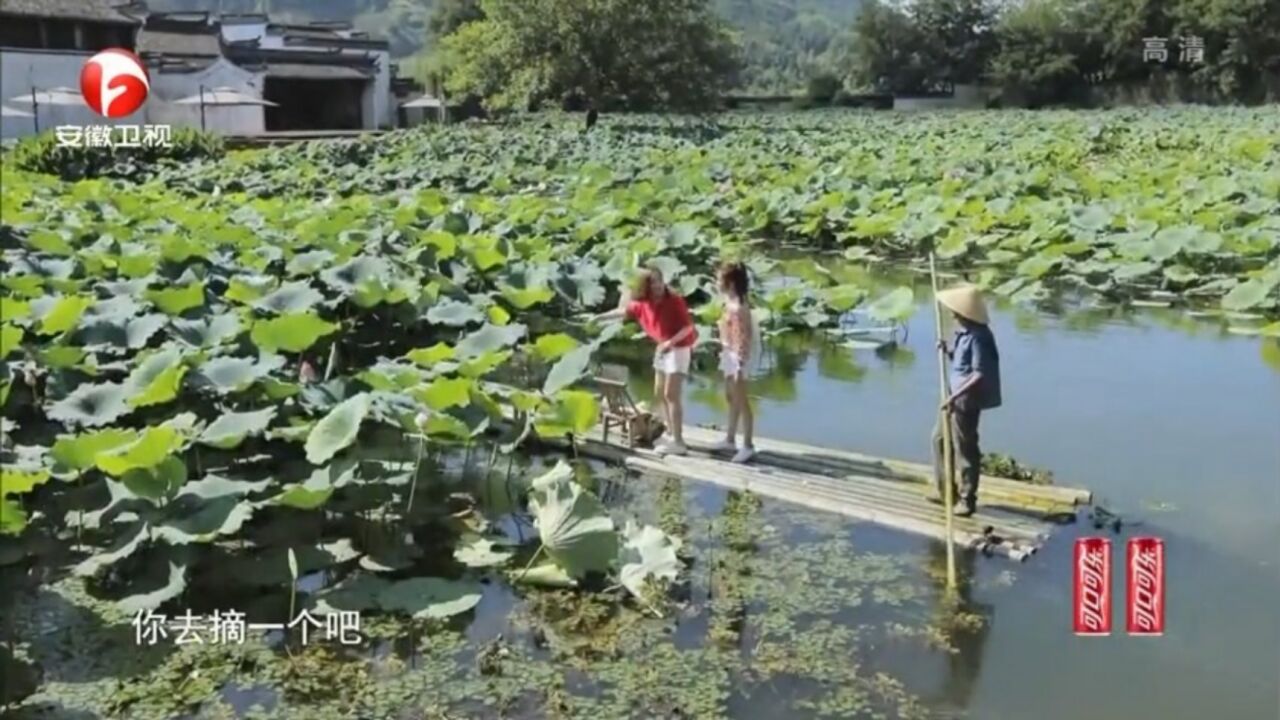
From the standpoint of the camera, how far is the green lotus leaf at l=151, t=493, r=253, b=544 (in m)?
3.98

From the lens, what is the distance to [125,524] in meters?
4.29

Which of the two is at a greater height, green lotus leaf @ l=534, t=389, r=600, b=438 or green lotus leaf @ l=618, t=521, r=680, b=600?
green lotus leaf @ l=534, t=389, r=600, b=438

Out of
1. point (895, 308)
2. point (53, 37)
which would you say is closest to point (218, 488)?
point (895, 308)

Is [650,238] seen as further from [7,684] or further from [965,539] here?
[7,684]

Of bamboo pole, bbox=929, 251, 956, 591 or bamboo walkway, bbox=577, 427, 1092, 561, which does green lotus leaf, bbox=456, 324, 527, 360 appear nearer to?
bamboo walkway, bbox=577, 427, 1092, 561

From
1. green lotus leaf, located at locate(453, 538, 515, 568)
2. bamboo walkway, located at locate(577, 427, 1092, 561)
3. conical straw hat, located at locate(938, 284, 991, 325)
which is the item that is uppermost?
conical straw hat, located at locate(938, 284, 991, 325)

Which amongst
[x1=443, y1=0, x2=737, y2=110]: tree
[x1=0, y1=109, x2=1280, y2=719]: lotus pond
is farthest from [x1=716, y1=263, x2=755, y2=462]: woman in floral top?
[x1=443, y1=0, x2=737, y2=110]: tree

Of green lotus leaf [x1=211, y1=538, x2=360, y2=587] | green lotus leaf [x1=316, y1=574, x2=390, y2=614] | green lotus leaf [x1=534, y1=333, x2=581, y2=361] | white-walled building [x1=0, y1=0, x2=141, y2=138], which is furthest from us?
white-walled building [x1=0, y1=0, x2=141, y2=138]

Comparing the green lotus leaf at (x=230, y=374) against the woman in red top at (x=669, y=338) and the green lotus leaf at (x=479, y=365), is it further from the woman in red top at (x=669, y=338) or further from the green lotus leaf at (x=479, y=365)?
the woman in red top at (x=669, y=338)

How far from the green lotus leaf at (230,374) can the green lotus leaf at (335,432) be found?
559 millimetres

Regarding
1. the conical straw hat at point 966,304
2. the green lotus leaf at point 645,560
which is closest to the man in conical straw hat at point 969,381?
the conical straw hat at point 966,304

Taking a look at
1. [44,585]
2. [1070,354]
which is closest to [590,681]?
[44,585]

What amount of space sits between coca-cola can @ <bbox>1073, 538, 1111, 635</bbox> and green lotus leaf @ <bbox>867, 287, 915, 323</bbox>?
4.18 metres

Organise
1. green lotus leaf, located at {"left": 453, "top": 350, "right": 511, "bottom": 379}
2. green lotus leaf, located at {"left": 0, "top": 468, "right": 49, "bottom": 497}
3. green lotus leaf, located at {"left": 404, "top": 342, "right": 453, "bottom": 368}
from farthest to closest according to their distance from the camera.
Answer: green lotus leaf, located at {"left": 404, "top": 342, "right": 453, "bottom": 368} < green lotus leaf, located at {"left": 453, "top": 350, "right": 511, "bottom": 379} < green lotus leaf, located at {"left": 0, "top": 468, "right": 49, "bottom": 497}
